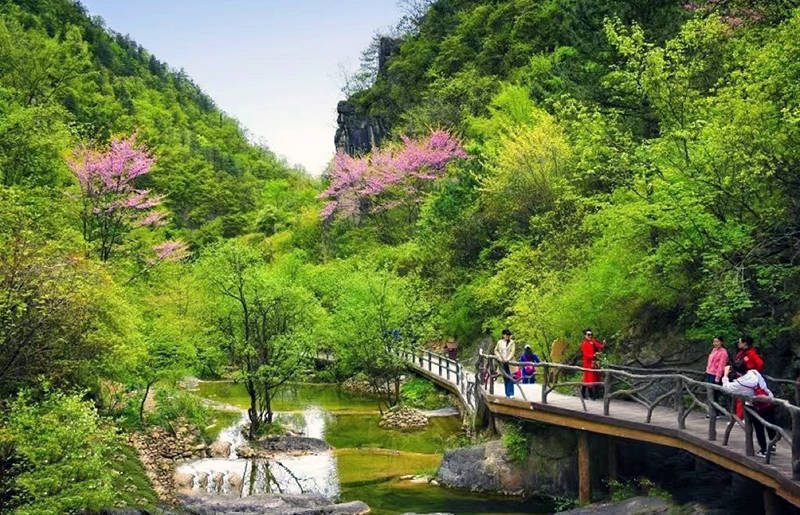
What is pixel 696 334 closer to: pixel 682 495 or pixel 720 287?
pixel 720 287

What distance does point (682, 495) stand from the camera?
556 inches

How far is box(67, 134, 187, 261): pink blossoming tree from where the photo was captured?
25.9 metres

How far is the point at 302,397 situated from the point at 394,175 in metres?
16.5

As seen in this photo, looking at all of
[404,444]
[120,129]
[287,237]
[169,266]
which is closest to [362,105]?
[287,237]

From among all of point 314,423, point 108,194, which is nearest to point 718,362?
point 314,423

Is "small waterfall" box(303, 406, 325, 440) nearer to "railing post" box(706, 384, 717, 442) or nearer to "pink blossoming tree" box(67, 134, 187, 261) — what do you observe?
"pink blossoming tree" box(67, 134, 187, 261)

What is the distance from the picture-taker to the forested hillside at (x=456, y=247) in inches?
562

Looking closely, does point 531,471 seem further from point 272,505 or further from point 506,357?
point 272,505

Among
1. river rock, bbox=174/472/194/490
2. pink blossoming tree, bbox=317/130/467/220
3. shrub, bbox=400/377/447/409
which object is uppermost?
pink blossoming tree, bbox=317/130/467/220

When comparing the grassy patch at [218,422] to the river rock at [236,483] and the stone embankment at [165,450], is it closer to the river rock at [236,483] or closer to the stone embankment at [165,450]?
the stone embankment at [165,450]

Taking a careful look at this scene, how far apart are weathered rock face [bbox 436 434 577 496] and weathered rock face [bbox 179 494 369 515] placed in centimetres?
306

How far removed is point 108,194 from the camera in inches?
1053

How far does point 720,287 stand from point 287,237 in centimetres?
5275

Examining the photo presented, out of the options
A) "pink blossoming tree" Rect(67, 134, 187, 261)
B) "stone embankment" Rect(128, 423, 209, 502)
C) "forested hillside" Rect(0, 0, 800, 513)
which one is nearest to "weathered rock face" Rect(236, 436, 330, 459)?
"stone embankment" Rect(128, 423, 209, 502)
